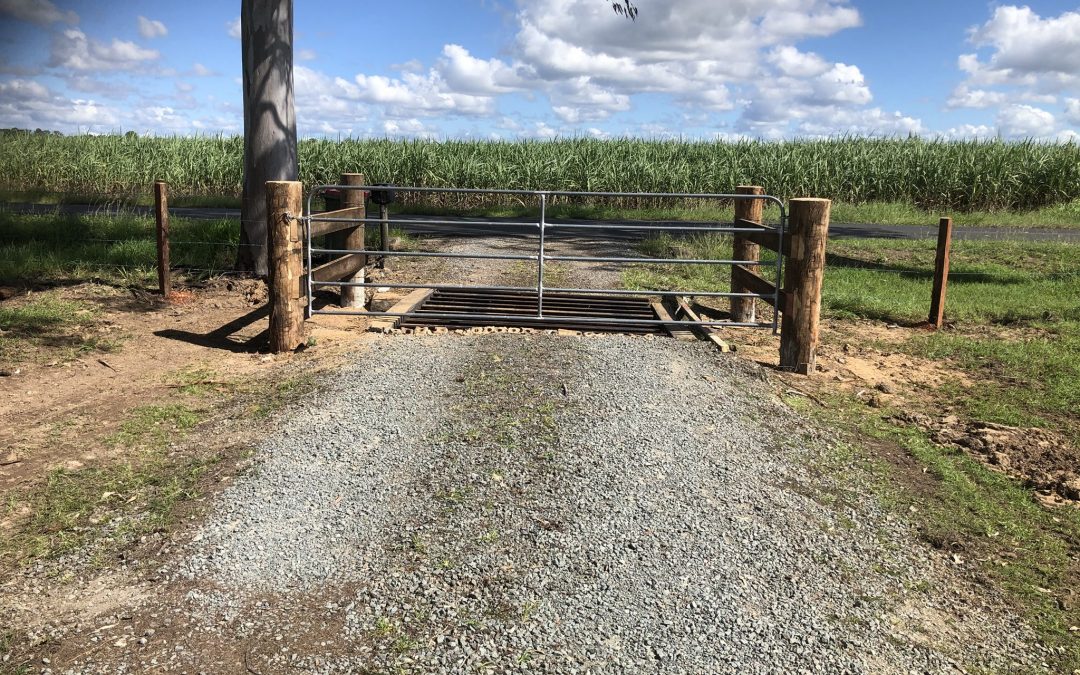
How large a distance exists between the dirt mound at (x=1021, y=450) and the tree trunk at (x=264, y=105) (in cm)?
767

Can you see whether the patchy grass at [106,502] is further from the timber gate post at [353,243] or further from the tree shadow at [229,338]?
the timber gate post at [353,243]

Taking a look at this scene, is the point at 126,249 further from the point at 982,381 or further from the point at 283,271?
the point at 982,381

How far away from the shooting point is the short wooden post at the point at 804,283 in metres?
7.58

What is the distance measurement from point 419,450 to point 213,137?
26263 millimetres

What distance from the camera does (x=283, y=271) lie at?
795 centimetres

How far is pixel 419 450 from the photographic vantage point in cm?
526

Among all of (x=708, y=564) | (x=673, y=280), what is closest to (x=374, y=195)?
(x=673, y=280)

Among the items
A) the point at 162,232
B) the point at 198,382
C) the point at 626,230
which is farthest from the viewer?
the point at 626,230

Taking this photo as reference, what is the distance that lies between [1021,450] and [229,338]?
679 cm

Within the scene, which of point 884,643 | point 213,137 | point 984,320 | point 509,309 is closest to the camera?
point 884,643

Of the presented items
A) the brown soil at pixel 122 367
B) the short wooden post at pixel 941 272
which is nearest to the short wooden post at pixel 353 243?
the brown soil at pixel 122 367

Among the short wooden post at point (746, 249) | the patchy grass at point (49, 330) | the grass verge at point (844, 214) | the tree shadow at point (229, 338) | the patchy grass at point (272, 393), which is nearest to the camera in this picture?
the patchy grass at point (272, 393)

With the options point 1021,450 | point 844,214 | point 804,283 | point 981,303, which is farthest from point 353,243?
point 844,214

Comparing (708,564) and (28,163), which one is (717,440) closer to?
(708,564)
